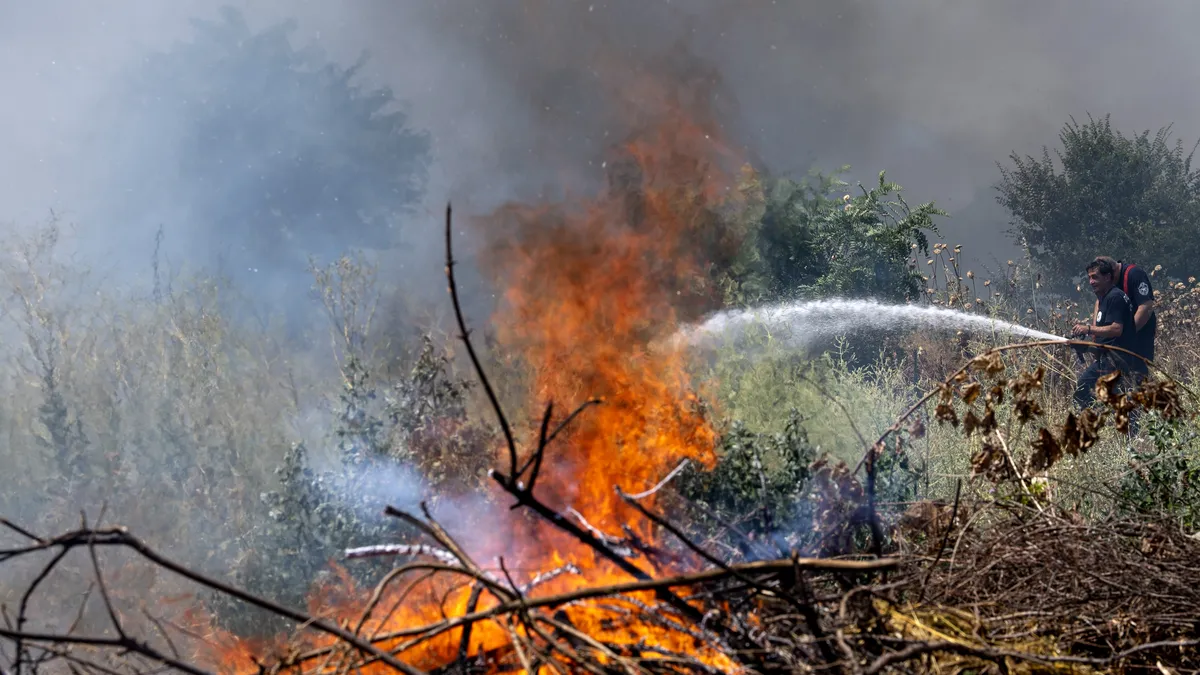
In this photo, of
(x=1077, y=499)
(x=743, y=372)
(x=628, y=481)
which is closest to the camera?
(x=628, y=481)

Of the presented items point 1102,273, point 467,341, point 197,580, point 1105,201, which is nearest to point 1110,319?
point 1102,273

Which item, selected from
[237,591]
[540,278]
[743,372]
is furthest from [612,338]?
[237,591]

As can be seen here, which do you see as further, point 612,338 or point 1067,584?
point 612,338

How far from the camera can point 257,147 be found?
398 inches

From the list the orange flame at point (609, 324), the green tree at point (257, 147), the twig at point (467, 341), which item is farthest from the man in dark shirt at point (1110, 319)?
the twig at point (467, 341)

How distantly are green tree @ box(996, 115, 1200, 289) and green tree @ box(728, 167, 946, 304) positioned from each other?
6.91 metres

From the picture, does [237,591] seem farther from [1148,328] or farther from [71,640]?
[1148,328]

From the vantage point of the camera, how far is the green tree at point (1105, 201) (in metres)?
16.1

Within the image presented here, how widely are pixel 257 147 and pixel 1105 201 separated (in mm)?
14806

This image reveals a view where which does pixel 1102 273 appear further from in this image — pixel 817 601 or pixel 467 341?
pixel 467 341

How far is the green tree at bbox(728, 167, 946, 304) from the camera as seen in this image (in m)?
9.73

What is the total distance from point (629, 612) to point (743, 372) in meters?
4.67

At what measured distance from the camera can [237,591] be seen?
6.32 feet

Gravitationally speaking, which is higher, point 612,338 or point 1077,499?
point 612,338
